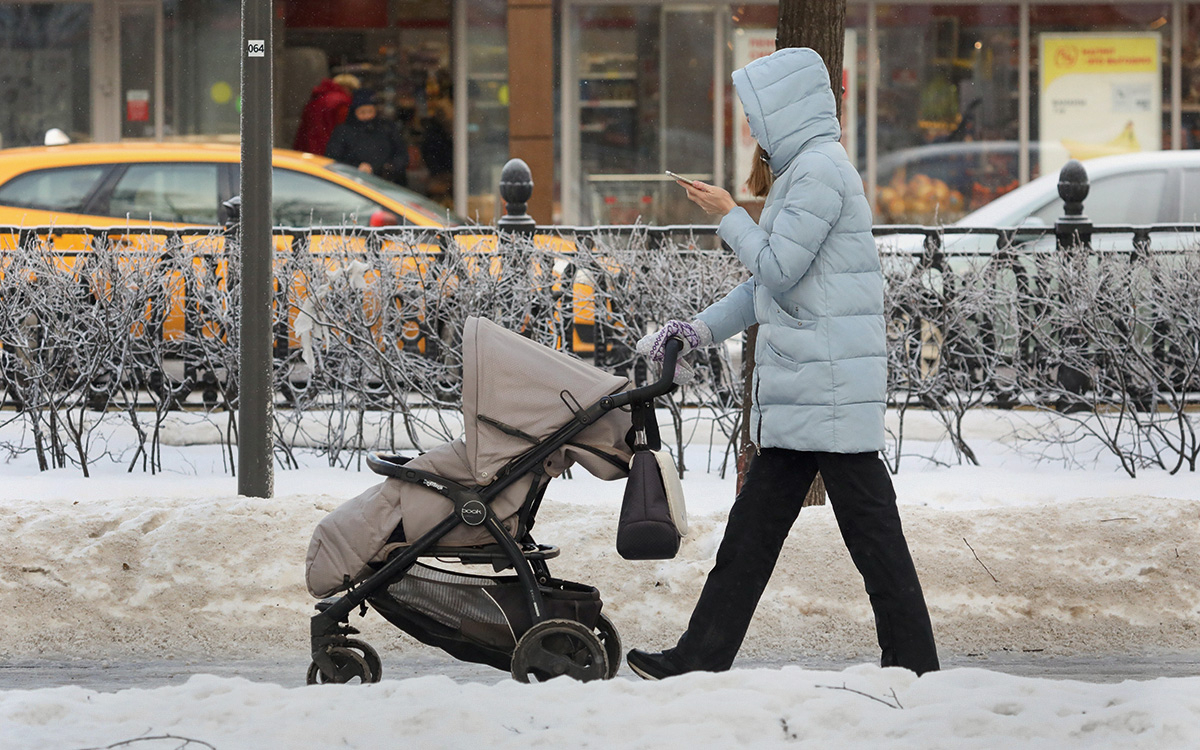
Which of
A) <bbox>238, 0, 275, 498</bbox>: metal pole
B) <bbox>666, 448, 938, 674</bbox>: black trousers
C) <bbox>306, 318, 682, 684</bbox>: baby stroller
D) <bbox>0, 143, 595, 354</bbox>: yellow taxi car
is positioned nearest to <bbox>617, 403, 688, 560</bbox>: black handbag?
<bbox>306, 318, 682, 684</bbox>: baby stroller

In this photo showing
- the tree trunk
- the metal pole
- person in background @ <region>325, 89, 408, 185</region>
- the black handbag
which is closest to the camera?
the black handbag

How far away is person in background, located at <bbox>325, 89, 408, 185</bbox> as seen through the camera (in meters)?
15.7

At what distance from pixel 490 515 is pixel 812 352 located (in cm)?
100

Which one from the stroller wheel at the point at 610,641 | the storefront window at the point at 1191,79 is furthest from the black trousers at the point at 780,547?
the storefront window at the point at 1191,79

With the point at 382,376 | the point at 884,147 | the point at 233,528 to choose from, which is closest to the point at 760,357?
the point at 233,528

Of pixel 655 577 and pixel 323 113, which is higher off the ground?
pixel 323 113

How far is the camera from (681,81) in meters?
15.9

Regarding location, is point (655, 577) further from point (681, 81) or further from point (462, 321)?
point (681, 81)

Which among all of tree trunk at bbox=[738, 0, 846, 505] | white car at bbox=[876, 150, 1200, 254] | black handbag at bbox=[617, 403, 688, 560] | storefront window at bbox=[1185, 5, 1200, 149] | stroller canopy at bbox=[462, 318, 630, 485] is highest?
storefront window at bbox=[1185, 5, 1200, 149]

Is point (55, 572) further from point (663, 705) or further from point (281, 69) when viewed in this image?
point (281, 69)

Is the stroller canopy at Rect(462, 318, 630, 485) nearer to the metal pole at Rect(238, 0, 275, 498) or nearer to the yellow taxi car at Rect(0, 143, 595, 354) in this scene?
the metal pole at Rect(238, 0, 275, 498)

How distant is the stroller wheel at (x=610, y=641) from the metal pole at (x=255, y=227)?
2.16 m

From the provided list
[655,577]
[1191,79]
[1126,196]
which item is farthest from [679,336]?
[1191,79]

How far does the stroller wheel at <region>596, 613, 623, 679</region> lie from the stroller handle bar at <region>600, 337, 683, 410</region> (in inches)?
27.8
